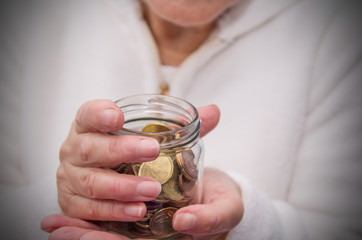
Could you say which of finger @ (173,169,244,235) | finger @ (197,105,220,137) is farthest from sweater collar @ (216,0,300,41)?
finger @ (173,169,244,235)

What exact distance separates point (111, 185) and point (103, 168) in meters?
0.06

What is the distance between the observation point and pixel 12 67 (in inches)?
43.7

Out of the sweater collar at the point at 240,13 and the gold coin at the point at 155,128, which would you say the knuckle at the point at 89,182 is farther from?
the sweater collar at the point at 240,13

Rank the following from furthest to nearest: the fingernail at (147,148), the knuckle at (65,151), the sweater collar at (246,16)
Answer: the sweater collar at (246,16) < the knuckle at (65,151) < the fingernail at (147,148)

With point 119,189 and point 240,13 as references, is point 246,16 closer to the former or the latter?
point 240,13

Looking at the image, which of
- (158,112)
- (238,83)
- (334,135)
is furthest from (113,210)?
(334,135)

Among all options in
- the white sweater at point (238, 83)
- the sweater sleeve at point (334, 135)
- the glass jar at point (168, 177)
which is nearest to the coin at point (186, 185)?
the glass jar at point (168, 177)

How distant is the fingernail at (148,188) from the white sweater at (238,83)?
634 millimetres

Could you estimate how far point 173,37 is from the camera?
3.45 ft

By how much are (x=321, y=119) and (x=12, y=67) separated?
138 centimetres

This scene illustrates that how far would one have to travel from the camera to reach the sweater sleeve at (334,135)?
0.98 m

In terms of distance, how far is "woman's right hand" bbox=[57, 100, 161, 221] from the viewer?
0.38m

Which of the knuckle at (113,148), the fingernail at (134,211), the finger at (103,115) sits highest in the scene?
the finger at (103,115)

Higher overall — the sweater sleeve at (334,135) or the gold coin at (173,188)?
the gold coin at (173,188)
